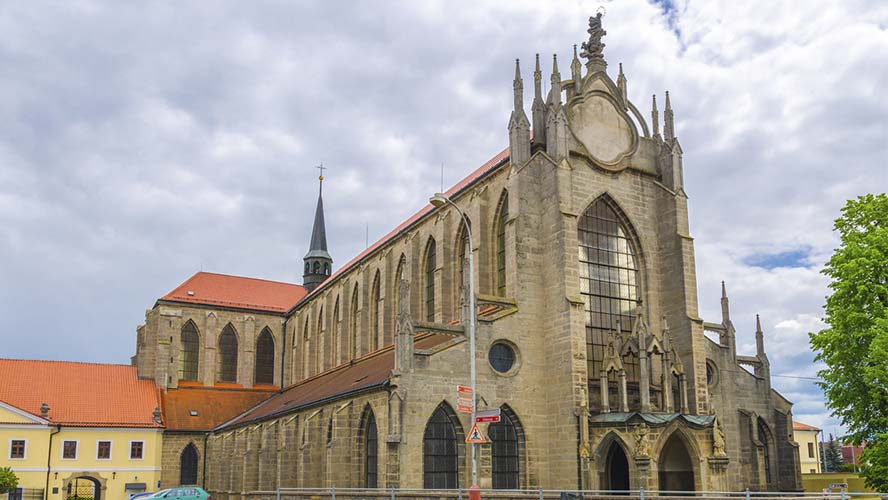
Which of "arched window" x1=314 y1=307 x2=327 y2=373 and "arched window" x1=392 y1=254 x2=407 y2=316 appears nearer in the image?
"arched window" x1=392 y1=254 x2=407 y2=316

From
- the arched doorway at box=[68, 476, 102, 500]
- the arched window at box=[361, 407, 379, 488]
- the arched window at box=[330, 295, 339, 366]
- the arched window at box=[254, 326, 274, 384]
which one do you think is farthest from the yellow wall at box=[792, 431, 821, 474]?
the arched doorway at box=[68, 476, 102, 500]

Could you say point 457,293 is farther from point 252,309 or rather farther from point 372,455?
point 252,309

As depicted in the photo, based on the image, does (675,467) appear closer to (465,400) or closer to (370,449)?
(370,449)

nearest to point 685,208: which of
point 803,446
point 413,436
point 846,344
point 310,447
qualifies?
point 846,344

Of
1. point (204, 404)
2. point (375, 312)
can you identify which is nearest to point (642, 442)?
point (375, 312)

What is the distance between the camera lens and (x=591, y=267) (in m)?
35.6

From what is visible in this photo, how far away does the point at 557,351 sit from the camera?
1275 inches

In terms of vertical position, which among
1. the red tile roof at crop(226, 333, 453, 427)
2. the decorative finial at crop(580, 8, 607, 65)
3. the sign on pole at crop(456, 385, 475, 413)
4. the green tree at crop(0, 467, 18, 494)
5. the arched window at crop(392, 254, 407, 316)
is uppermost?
the decorative finial at crop(580, 8, 607, 65)

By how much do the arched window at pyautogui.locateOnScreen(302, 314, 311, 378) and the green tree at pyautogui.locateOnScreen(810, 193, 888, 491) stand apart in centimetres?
3683

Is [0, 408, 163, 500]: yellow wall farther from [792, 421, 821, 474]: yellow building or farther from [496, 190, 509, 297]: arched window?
[792, 421, 821, 474]: yellow building

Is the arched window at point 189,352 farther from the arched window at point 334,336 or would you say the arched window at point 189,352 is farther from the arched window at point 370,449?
the arched window at point 370,449

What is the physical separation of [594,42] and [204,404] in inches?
1477

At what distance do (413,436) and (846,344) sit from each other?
16.8 metres

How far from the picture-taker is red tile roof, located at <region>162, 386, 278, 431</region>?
55969 mm
